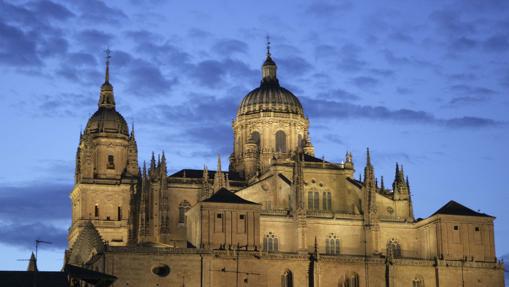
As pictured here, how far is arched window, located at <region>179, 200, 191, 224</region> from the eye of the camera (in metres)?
127

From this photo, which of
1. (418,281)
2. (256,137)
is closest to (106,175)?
(256,137)

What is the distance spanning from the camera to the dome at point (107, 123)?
13962cm

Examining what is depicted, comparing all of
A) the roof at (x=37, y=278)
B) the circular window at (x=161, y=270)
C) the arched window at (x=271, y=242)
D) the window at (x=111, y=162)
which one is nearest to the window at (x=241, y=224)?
the arched window at (x=271, y=242)

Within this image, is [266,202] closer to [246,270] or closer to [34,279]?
[246,270]

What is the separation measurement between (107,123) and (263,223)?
30593 mm

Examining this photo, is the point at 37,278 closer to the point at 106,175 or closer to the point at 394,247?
the point at 394,247

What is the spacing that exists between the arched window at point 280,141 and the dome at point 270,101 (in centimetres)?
283

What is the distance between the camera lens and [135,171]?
13838cm

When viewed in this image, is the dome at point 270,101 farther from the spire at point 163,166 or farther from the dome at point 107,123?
the spire at point 163,166

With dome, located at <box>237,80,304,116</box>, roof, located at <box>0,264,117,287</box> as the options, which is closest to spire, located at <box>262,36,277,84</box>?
dome, located at <box>237,80,304,116</box>

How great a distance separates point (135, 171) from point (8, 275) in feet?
160

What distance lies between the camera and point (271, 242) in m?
118

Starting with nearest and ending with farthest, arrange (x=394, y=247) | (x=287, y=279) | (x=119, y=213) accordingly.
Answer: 1. (x=287, y=279)
2. (x=394, y=247)
3. (x=119, y=213)

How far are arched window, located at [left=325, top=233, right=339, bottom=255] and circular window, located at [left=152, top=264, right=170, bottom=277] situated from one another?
1929 centimetres
